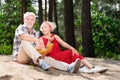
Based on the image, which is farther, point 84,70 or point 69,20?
point 69,20

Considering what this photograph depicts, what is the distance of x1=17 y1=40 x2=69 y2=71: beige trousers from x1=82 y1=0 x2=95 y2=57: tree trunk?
729cm

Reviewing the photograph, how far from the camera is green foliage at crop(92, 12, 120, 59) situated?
23.1 meters

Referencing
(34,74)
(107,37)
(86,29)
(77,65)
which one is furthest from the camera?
(107,37)

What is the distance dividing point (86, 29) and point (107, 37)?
25.1 feet

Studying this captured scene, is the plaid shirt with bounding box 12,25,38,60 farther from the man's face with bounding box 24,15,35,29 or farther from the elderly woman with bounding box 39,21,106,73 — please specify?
the elderly woman with bounding box 39,21,106,73

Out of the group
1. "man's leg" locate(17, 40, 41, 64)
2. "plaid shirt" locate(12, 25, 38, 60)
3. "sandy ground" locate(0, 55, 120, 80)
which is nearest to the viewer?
"sandy ground" locate(0, 55, 120, 80)

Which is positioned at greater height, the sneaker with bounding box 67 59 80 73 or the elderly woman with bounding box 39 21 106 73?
the elderly woman with bounding box 39 21 106 73

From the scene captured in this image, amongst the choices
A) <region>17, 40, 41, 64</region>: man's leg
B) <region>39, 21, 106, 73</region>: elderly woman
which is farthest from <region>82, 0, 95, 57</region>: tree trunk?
<region>17, 40, 41, 64</region>: man's leg

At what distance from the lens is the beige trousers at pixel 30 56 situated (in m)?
7.85

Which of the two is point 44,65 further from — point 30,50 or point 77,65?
point 77,65

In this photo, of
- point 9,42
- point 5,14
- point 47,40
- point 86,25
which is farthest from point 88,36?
point 5,14

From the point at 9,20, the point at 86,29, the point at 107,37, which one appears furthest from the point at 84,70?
the point at 9,20

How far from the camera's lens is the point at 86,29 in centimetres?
1556

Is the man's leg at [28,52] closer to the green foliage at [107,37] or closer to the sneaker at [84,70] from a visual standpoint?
the sneaker at [84,70]
